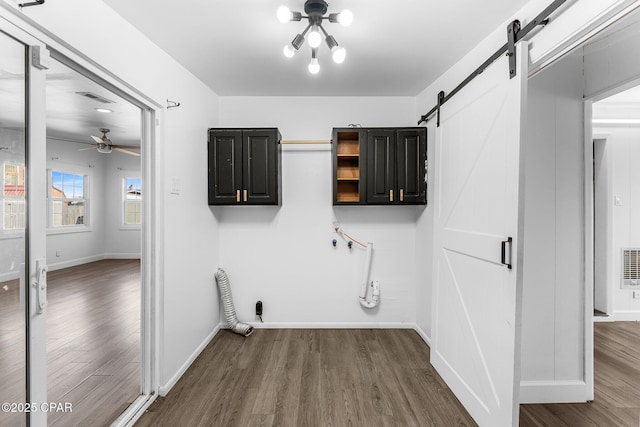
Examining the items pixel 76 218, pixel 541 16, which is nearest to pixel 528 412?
pixel 541 16

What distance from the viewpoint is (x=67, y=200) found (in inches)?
197

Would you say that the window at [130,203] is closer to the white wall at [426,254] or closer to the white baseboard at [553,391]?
the white wall at [426,254]

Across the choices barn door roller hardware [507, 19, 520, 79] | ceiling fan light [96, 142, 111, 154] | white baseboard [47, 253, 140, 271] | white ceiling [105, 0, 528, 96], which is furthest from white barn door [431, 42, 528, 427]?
white baseboard [47, 253, 140, 271]

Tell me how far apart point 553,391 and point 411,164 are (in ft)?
7.25

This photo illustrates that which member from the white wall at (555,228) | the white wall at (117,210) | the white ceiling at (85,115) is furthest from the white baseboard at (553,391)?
the white wall at (117,210)

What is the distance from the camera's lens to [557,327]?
87.2 inches

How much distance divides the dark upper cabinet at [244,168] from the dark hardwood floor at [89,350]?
1.67m

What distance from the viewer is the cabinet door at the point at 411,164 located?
3176 millimetres

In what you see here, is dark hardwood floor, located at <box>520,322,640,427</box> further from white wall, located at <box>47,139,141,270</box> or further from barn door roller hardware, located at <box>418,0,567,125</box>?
white wall, located at <box>47,139,141,270</box>

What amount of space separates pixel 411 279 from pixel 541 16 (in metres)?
2.71

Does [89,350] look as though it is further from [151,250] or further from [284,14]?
[284,14]

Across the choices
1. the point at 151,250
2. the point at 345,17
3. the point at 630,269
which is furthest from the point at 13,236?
the point at 630,269

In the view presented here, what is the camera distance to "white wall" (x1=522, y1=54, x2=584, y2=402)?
221 centimetres

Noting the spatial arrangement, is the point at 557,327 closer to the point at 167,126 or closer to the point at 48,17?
the point at 167,126
